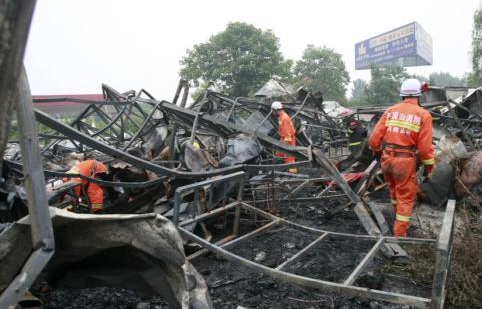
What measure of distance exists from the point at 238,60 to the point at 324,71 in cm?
1179

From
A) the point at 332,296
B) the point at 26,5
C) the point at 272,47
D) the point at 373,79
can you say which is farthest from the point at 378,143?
the point at 373,79

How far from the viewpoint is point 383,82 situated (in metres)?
32.3

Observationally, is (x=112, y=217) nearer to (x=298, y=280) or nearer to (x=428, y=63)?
(x=298, y=280)

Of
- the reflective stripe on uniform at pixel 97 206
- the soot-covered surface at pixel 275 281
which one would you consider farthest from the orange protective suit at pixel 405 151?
the reflective stripe on uniform at pixel 97 206

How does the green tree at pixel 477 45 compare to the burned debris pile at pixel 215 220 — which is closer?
the burned debris pile at pixel 215 220

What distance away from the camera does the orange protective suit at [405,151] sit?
11.9ft

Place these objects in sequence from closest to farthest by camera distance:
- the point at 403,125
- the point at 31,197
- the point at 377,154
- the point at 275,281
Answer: the point at 31,197, the point at 275,281, the point at 403,125, the point at 377,154

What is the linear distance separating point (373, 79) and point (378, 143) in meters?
31.8

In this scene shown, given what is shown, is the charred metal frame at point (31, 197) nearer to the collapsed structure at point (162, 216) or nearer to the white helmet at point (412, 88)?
the collapsed structure at point (162, 216)

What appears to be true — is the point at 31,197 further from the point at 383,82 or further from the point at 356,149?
the point at 383,82

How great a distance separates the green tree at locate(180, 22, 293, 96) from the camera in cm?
2638

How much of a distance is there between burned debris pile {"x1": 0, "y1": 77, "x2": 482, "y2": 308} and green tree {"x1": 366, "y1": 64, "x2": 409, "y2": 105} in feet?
88.8

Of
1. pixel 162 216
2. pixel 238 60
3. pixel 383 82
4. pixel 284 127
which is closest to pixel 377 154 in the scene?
pixel 284 127

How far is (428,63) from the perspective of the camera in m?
51.4
